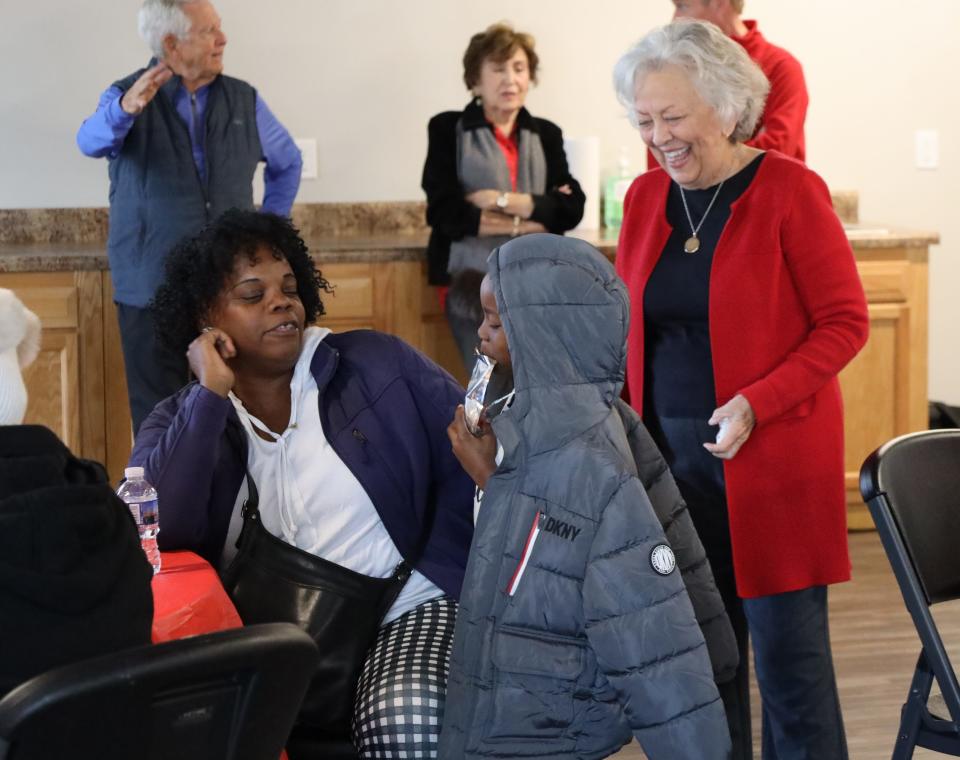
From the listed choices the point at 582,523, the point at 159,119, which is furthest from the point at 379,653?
the point at 159,119

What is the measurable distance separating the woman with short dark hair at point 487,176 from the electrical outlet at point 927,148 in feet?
5.14

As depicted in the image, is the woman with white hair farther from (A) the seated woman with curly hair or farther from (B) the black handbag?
(B) the black handbag

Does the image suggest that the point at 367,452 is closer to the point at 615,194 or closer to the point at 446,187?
the point at 446,187

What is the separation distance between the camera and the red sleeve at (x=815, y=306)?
2.13m

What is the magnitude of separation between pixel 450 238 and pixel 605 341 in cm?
241

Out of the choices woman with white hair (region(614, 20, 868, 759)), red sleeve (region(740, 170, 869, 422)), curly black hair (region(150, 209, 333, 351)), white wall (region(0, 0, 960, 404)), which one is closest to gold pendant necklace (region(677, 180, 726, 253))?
woman with white hair (region(614, 20, 868, 759))

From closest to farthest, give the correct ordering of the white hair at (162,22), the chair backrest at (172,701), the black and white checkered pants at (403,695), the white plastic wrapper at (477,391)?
the chair backrest at (172,701) < the white plastic wrapper at (477,391) < the black and white checkered pants at (403,695) < the white hair at (162,22)

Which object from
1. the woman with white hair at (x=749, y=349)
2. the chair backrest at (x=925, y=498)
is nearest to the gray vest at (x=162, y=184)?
the woman with white hair at (x=749, y=349)

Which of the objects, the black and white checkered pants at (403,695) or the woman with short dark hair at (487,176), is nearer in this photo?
the black and white checkered pants at (403,695)

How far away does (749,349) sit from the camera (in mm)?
2168

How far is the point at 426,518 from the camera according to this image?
87.0 inches

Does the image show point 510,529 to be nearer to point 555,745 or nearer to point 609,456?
point 609,456

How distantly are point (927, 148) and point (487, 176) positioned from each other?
6.19 feet

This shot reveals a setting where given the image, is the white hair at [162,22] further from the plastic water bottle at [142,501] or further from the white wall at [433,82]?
the plastic water bottle at [142,501]
